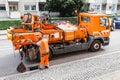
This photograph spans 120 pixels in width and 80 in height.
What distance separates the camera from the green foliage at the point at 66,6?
23.8 metres

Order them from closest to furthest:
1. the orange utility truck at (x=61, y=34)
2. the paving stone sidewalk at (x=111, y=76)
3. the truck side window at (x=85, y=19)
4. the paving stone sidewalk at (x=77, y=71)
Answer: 1. the paving stone sidewalk at (x=111, y=76)
2. the paving stone sidewalk at (x=77, y=71)
3. the orange utility truck at (x=61, y=34)
4. the truck side window at (x=85, y=19)

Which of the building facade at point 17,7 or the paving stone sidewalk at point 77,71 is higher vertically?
the building facade at point 17,7

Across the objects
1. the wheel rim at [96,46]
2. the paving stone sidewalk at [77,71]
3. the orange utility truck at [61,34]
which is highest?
the orange utility truck at [61,34]

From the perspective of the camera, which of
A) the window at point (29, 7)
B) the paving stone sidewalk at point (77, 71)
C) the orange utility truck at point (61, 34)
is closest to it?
the paving stone sidewalk at point (77, 71)

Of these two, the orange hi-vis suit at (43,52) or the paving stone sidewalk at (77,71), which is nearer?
the paving stone sidewalk at (77,71)

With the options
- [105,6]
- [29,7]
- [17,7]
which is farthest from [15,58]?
[105,6]

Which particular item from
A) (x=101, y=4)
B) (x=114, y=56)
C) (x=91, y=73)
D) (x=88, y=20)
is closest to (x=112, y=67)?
(x=91, y=73)

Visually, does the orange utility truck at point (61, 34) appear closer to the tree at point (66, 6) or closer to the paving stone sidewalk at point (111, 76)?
the paving stone sidewalk at point (111, 76)

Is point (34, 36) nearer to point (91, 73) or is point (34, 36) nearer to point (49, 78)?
point (49, 78)

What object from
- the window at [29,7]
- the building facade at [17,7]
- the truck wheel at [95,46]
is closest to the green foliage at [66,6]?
the building facade at [17,7]

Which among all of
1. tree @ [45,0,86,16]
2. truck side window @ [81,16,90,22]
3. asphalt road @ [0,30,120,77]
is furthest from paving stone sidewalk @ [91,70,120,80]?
tree @ [45,0,86,16]

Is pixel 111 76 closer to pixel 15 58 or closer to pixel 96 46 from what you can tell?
pixel 96 46

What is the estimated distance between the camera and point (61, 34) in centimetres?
975

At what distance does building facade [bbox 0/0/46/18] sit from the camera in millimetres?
28203
